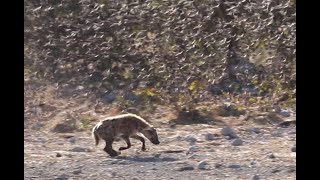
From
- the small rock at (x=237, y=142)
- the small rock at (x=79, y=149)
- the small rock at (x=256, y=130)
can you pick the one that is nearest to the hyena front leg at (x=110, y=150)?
the small rock at (x=79, y=149)

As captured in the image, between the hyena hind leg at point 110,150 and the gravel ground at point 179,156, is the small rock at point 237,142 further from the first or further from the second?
the hyena hind leg at point 110,150

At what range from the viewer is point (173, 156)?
5586mm

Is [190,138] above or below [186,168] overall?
above

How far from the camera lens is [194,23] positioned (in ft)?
23.9

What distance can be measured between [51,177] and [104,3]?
105 inches

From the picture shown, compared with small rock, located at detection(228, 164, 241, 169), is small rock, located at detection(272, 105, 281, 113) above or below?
above

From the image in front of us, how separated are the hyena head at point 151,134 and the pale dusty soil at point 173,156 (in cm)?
5

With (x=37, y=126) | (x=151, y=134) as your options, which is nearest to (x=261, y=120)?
(x=151, y=134)

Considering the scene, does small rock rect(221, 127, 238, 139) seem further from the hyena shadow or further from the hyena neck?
the hyena shadow

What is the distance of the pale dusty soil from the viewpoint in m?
5.11

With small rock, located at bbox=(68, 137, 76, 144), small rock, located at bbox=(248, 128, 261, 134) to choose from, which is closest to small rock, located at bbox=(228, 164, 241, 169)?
small rock, located at bbox=(248, 128, 261, 134)

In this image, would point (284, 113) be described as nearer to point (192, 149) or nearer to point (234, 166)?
point (192, 149)

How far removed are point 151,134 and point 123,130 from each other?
0.60 ft
